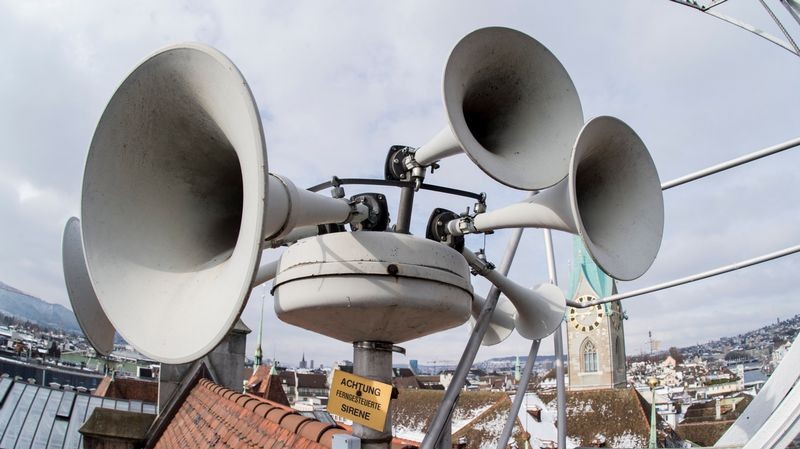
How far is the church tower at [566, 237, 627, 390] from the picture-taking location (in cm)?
4950

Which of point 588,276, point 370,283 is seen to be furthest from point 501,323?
point 588,276

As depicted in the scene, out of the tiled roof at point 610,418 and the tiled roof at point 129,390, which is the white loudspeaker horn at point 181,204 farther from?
the tiled roof at point 610,418

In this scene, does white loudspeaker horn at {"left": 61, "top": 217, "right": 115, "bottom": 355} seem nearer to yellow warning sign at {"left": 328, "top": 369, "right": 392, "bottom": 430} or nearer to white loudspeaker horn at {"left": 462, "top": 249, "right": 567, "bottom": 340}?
yellow warning sign at {"left": 328, "top": 369, "right": 392, "bottom": 430}

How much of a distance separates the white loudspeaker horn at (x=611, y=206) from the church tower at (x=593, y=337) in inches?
1829

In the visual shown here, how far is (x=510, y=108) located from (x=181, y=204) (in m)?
1.99

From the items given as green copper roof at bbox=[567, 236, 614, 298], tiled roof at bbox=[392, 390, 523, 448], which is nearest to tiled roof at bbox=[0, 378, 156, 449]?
tiled roof at bbox=[392, 390, 523, 448]

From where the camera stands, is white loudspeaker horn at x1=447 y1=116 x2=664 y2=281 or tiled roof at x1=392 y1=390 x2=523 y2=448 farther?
tiled roof at x1=392 y1=390 x2=523 y2=448

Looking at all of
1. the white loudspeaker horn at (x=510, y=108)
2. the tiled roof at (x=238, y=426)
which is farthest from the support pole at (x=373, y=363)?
the white loudspeaker horn at (x=510, y=108)

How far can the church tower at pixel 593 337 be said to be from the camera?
162 ft

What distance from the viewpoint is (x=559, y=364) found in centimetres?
506

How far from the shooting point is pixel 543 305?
14.7 feet

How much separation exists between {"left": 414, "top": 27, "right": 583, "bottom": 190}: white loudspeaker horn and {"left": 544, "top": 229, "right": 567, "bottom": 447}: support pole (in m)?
1.60

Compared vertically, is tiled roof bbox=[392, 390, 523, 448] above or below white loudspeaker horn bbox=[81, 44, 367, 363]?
below

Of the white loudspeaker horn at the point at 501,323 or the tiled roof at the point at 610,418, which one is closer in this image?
the white loudspeaker horn at the point at 501,323
